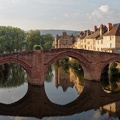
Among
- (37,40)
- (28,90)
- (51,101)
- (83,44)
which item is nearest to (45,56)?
(28,90)

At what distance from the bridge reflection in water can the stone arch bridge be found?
2450 millimetres

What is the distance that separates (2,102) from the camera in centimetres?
2883

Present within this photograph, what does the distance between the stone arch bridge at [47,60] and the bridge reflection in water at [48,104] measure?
245cm

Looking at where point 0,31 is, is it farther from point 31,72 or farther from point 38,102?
point 38,102

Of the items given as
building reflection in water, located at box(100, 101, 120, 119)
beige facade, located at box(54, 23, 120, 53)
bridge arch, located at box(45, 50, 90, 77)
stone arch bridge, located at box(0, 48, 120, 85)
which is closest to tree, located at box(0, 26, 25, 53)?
beige facade, located at box(54, 23, 120, 53)

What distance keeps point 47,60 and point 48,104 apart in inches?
380

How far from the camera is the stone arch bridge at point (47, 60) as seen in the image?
34.2 m

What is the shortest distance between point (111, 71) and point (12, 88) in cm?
1952

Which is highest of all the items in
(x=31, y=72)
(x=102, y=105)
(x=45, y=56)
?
(x=45, y=56)

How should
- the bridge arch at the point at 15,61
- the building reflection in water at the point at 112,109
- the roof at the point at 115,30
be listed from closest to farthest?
the building reflection in water at the point at 112,109
the bridge arch at the point at 15,61
the roof at the point at 115,30

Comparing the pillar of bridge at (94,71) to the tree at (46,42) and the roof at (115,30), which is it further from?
the tree at (46,42)

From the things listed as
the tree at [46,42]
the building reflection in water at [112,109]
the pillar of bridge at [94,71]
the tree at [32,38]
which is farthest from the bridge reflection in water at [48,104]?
the tree at [46,42]

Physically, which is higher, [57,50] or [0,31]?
[0,31]

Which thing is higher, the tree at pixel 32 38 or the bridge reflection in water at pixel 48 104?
the tree at pixel 32 38
